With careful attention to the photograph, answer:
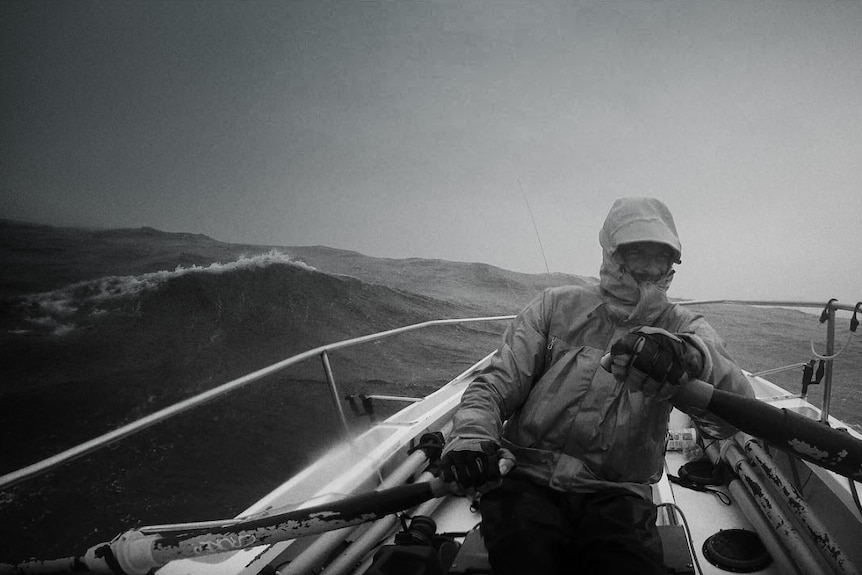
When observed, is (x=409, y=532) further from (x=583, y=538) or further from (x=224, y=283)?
(x=224, y=283)

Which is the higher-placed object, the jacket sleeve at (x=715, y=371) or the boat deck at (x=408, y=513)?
the jacket sleeve at (x=715, y=371)

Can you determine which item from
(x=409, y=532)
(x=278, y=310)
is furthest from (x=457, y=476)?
(x=278, y=310)

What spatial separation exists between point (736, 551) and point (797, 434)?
132 centimetres

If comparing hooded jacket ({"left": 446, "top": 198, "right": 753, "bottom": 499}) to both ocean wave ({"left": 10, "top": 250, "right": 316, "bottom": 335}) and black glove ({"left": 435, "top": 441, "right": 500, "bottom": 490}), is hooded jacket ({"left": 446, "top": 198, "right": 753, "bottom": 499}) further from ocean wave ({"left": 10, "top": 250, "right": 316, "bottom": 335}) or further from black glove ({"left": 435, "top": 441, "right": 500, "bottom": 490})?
ocean wave ({"left": 10, "top": 250, "right": 316, "bottom": 335})

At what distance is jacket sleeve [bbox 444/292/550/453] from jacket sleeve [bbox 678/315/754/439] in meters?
0.50

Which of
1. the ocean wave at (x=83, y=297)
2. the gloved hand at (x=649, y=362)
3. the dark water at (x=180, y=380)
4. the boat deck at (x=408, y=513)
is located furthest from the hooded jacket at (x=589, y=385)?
the ocean wave at (x=83, y=297)

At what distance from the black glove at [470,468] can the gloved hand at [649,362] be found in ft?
1.41

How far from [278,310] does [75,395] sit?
909 inches

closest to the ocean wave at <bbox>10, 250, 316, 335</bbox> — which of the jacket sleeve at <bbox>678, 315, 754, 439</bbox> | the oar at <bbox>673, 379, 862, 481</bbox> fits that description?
the jacket sleeve at <bbox>678, 315, 754, 439</bbox>

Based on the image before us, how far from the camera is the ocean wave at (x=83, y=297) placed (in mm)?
61125

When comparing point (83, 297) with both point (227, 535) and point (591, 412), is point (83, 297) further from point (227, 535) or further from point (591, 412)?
point (591, 412)

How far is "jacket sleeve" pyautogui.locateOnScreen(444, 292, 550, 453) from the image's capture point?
56.2 inches

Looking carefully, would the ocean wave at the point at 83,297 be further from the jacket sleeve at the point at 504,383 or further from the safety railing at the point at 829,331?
the safety railing at the point at 829,331

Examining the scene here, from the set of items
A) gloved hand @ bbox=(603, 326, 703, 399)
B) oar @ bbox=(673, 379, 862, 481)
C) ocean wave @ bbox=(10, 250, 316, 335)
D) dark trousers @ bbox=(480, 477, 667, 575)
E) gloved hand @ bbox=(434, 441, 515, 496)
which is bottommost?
ocean wave @ bbox=(10, 250, 316, 335)
